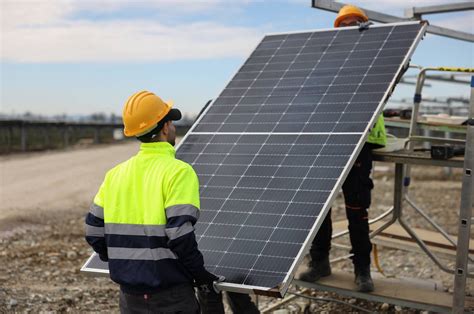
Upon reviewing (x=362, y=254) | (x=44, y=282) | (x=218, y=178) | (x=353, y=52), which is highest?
(x=353, y=52)

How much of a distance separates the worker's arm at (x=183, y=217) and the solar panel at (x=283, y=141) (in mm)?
622

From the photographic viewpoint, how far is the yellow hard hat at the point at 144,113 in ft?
13.7

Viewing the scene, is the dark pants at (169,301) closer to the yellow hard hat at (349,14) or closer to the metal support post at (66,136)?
the yellow hard hat at (349,14)

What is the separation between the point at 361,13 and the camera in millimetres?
6789

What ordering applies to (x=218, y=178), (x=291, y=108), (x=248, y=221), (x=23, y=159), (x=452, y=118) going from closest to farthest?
(x=248, y=221), (x=218, y=178), (x=291, y=108), (x=452, y=118), (x=23, y=159)

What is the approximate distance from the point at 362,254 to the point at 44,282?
409 centimetres

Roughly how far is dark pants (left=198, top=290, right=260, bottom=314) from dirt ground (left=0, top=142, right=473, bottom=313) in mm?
2564

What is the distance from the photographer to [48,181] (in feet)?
59.6

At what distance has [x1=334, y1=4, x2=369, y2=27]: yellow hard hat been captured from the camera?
678 centimetres

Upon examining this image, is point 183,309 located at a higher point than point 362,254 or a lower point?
higher

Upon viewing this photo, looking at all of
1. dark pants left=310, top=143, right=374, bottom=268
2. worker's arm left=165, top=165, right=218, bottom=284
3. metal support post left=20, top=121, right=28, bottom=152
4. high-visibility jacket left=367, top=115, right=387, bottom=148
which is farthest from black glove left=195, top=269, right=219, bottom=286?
metal support post left=20, top=121, right=28, bottom=152

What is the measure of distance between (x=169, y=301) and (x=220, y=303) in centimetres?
79

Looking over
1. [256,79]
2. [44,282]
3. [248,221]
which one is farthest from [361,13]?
[44,282]

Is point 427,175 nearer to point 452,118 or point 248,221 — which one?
point 452,118
